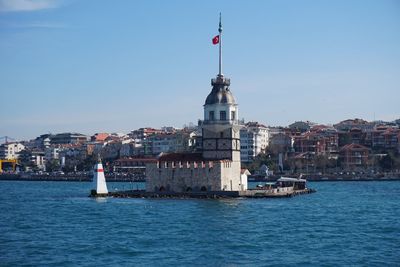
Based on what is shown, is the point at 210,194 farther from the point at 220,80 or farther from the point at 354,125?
the point at 354,125

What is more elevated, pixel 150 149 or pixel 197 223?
pixel 150 149

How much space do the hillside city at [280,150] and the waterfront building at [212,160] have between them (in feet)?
142

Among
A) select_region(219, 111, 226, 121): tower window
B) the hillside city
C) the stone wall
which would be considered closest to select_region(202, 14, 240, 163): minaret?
select_region(219, 111, 226, 121): tower window

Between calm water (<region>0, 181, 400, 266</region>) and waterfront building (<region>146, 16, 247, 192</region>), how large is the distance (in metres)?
3.20

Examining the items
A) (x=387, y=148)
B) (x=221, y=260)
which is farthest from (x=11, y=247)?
(x=387, y=148)

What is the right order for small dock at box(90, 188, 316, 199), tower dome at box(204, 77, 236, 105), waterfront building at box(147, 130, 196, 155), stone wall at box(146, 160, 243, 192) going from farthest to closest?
waterfront building at box(147, 130, 196, 155)
tower dome at box(204, 77, 236, 105)
stone wall at box(146, 160, 243, 192)
small dock at box(90, 188, 316, 199)

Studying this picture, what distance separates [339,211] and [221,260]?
23.0m

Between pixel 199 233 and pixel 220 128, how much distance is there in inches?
905

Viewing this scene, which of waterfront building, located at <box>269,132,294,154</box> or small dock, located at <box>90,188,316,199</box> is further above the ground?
waterfront building, located at <box>269,132,294,154</box>

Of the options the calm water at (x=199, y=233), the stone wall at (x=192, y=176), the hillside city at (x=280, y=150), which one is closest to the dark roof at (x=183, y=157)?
the stone wall at (x=192, y=176)

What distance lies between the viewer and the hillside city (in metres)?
121

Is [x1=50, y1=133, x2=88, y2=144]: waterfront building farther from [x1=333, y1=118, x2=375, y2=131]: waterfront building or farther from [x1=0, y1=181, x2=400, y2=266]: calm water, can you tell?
→ [x1=0, y1=181, x2=400, y2=266]: calm water

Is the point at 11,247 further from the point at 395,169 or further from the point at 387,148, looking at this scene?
the point at 387,148

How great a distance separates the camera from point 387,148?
419 ft
